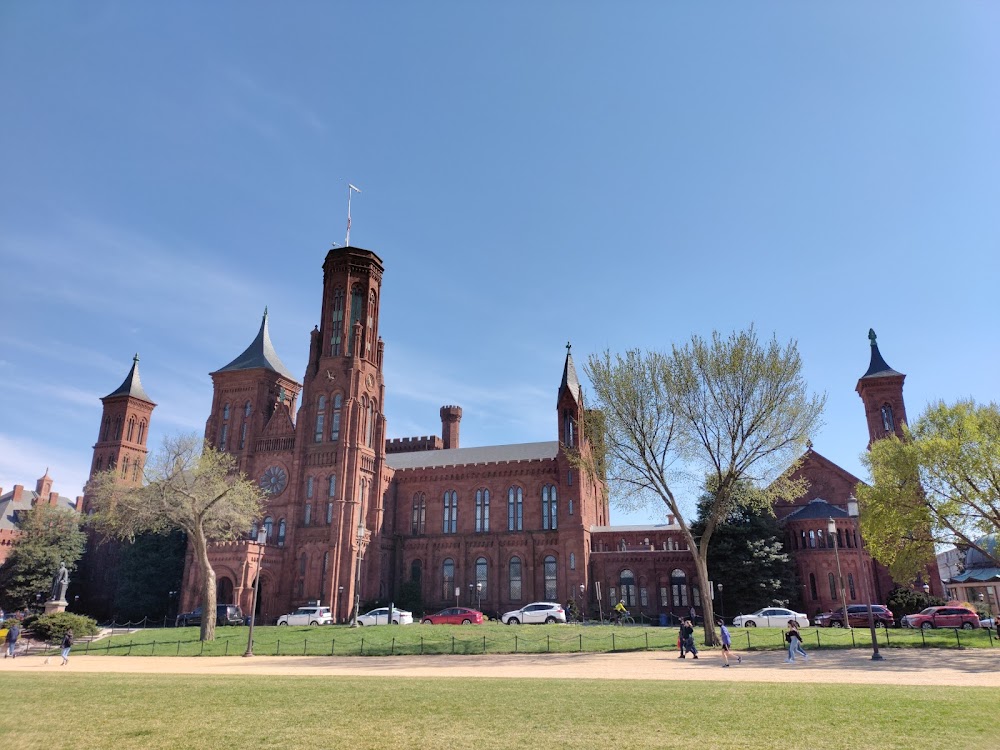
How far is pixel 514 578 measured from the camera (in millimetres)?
54938

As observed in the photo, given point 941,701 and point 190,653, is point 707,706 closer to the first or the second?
point 941,701

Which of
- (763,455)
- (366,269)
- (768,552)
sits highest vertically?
(366,269)

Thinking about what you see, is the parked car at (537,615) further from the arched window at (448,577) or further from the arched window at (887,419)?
the arched window at (887,419)

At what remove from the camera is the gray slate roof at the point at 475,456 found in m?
60.0

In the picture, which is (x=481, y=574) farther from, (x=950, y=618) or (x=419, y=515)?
(x=950, y=618)

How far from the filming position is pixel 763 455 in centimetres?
3125

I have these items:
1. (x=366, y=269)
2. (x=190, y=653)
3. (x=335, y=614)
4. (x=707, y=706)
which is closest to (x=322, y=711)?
(x=707, y=706)

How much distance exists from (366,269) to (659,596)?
36443 millimetres

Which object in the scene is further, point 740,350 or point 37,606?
point 37,606

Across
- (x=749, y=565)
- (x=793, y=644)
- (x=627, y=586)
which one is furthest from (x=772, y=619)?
(x=793, y=644)

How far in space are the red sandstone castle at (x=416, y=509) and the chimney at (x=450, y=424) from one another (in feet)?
40.9

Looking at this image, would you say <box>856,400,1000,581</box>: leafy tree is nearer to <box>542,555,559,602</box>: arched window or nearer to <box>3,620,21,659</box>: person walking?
<box>542,555,559,602</box>: arched window

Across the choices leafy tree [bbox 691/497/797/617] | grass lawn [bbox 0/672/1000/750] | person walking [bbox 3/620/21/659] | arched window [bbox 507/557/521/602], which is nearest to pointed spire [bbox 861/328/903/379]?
leafy tree [bbox 691/497/797/617]

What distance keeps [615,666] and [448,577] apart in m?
35.9
